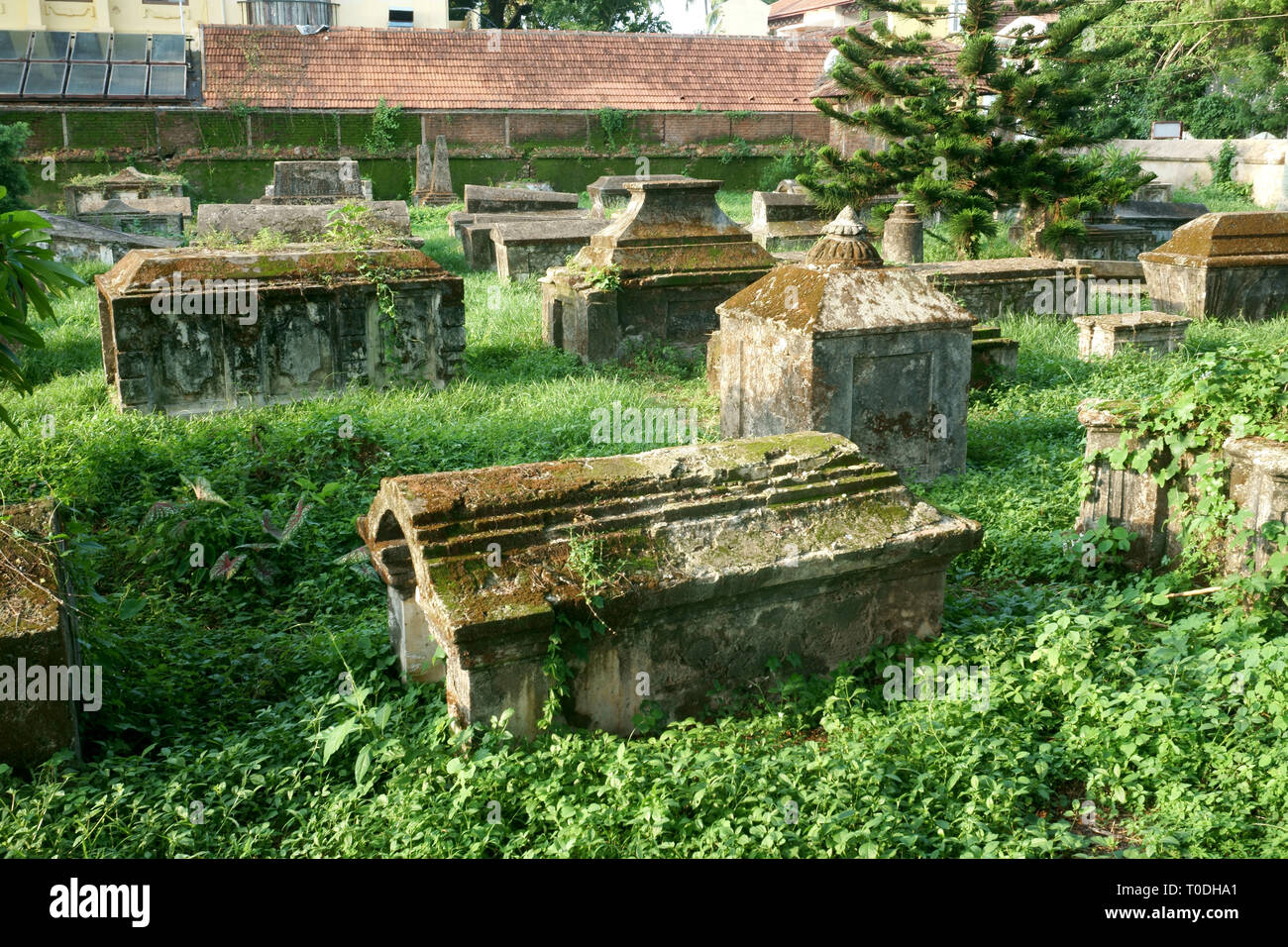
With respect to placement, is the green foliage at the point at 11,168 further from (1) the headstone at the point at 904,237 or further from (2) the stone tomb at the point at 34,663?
(2) the stone tomb at the point at 34,663

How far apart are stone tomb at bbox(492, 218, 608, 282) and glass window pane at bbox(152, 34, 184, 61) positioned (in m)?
A: 14.5

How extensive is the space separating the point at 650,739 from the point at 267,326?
5.35 meters

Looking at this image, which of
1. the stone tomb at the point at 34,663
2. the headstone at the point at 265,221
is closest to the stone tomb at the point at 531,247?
the headstone at the point at 265,221

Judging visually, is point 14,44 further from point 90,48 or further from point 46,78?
point 46,78

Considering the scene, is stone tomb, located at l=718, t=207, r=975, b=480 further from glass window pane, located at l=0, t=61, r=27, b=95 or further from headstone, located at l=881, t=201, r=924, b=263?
glass window pane, located at l=0, t=61, r=27, b=95

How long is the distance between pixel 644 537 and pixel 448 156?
21.9 metres

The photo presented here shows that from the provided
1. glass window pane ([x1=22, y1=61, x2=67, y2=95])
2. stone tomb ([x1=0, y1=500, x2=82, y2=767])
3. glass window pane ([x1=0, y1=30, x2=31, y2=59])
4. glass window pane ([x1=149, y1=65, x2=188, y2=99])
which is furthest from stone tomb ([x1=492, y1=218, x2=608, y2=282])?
glass window pane ([x1=0, y1=30, x2=31, y2=59])

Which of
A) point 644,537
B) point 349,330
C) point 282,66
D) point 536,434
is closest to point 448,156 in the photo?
point 282,66

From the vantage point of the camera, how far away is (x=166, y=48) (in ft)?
79.5

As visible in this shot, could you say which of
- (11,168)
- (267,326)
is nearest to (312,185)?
(11,168)

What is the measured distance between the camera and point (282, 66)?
953 inches

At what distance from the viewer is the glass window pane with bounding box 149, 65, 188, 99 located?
23.0 meters

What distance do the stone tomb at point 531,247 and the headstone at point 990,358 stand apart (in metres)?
6.18

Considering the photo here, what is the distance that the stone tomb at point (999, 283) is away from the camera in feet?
35.5
